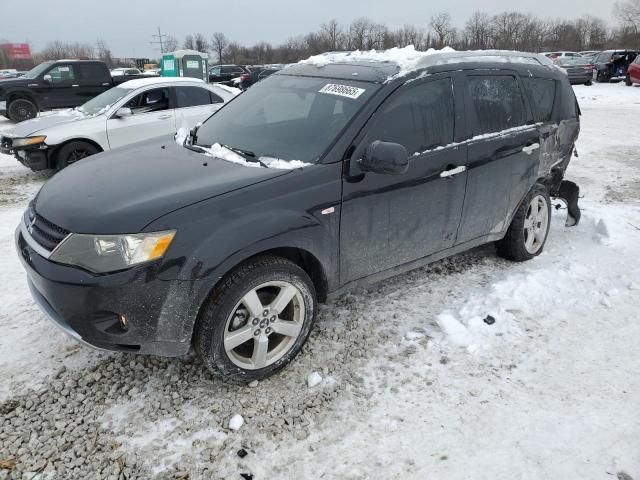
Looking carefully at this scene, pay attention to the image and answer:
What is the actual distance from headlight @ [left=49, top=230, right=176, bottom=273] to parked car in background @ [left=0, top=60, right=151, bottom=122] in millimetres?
Answer: 14671

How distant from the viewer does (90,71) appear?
49.0 ft

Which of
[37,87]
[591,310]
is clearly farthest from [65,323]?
[37,87]

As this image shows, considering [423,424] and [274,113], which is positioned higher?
[274,113]

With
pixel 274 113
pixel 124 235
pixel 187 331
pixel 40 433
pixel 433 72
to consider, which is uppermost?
pixel 433 72

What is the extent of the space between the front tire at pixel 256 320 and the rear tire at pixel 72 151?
6088mm

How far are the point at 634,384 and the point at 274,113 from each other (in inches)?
116

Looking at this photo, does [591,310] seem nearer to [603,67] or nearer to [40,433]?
[40,433]

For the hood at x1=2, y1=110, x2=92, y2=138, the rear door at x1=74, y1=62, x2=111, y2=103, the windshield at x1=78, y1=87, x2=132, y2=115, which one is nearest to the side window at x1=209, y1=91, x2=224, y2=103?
the windshield at x1=78, y1=87, x2=132, y2=115

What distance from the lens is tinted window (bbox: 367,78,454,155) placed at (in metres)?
3.19

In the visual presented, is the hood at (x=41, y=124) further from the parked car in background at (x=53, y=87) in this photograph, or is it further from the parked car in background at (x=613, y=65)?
the parked car in background at (x=613, y=65)

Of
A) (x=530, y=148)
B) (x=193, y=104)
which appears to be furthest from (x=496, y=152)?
(x=193, y=104)

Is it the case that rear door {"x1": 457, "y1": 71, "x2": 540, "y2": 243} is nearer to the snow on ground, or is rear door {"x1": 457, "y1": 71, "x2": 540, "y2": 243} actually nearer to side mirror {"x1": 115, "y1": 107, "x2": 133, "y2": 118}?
the snow on ground

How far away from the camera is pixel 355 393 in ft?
9.33

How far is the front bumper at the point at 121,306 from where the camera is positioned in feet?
7.87
